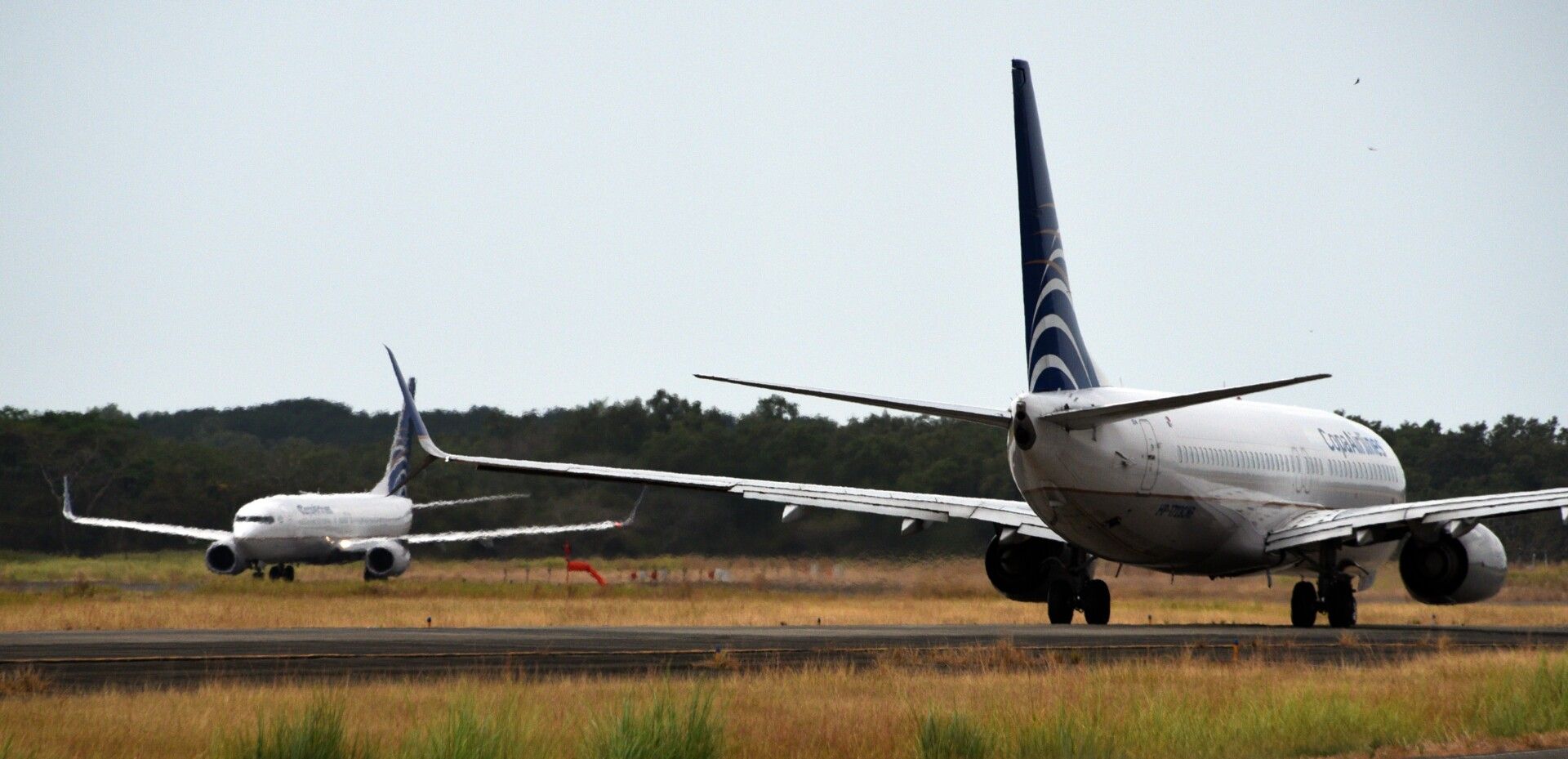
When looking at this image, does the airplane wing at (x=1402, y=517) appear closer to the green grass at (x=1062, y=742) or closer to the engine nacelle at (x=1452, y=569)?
the engine nacelle at (x=1452, y=569)

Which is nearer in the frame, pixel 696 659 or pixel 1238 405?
pixel 696 659

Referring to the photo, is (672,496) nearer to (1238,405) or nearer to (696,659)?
(1238,405)

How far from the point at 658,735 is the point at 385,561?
4747 centimetres

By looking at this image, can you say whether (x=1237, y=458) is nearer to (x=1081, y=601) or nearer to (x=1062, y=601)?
(x=1081, y=601)

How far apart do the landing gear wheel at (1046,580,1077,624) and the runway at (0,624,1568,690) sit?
1.88 meters

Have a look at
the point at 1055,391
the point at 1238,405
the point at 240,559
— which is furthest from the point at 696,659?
the point at 240,559

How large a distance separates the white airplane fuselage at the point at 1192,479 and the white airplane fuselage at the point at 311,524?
34816 millimetres

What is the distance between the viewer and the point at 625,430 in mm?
63469

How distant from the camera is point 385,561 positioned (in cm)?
5709

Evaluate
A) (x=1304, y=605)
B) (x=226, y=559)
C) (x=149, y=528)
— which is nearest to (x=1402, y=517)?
(x=1304, y=605)

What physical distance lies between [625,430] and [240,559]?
12881 millimetres

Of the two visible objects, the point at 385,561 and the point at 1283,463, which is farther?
the point at 385,561

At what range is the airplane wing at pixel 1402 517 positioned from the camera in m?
26.8

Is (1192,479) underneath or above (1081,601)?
above
